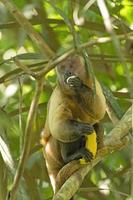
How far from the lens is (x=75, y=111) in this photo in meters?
2.79

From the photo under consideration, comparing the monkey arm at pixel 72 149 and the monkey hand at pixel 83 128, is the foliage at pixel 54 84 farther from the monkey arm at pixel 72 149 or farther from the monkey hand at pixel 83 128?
the monkey hand at pixel 83 128

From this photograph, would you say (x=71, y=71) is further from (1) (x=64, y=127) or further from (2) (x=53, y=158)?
(2) (x=53, y=158)

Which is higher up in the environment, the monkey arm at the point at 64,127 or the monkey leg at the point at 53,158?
the monkey arm at the point at 64,127

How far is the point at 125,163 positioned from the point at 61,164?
557 millimetres

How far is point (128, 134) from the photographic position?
8.54ft

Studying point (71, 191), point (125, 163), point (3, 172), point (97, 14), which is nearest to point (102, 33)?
point (97, 14)

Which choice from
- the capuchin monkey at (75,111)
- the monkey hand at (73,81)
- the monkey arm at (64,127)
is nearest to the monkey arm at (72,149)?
the capuchin monkey at (75,111)

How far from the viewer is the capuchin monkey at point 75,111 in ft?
8.59

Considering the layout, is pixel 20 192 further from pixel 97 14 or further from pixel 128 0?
pixel 128 0

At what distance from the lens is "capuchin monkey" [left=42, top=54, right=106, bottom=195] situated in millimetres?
2619

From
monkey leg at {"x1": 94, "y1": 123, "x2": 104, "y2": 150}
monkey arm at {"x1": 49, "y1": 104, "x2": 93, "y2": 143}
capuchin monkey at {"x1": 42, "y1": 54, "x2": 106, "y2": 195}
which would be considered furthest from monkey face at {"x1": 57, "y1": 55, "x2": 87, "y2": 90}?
monkey leg at {"x1": 94, "y1": 123, "x2": 104, "y2": 150}

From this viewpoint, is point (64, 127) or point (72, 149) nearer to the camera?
point (64, 127)

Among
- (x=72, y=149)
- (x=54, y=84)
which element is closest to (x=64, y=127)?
(x=72, y=149)

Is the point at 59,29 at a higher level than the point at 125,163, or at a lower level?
higher
